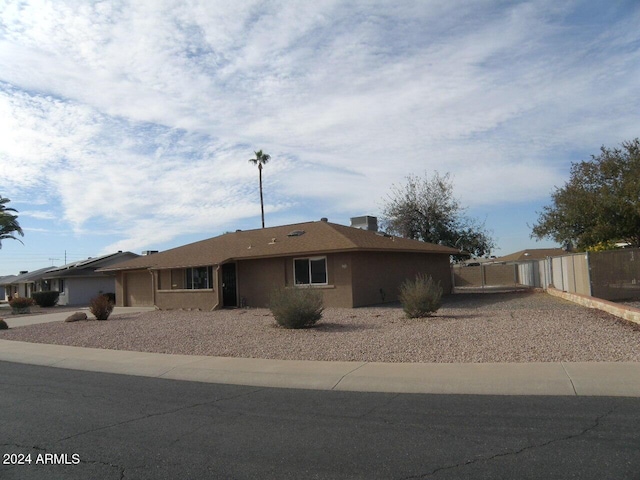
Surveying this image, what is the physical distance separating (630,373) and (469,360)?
281 centimetres

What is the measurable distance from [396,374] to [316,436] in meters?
3.77

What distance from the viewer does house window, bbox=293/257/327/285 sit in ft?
77.8

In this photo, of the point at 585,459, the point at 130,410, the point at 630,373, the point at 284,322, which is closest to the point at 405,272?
the point at 284,322

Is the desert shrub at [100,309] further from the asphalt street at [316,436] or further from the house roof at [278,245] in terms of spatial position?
the asphalt street at [316,436]

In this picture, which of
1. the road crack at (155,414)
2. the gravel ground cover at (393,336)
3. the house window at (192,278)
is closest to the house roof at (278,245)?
the house window at (192,278)

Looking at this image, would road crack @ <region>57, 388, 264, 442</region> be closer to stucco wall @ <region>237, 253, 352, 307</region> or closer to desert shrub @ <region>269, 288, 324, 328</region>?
desert shrub @ <region>269, 288, 324, 328</region>

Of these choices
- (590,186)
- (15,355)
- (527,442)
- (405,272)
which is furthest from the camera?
(590,186)

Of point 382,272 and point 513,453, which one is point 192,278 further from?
point 513,453

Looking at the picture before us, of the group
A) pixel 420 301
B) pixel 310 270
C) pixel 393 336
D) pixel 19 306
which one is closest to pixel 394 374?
pixel 393 336

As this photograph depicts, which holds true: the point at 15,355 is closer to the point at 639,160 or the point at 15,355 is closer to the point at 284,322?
the point at 284,322

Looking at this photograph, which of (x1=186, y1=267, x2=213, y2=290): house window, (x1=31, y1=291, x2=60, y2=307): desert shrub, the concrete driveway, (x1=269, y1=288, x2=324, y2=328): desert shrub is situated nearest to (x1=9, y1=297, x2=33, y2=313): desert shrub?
the concrete driveway

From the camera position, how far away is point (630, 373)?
9.10 metres

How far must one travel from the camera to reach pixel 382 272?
2511cm

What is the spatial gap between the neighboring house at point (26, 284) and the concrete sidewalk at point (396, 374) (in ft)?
135
